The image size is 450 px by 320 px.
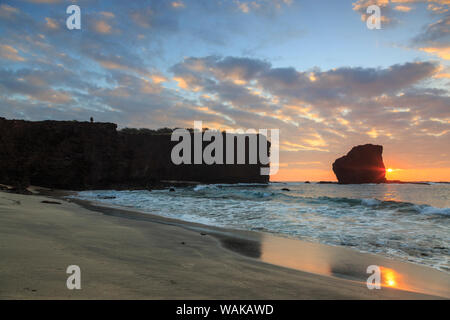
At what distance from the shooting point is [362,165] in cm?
9919

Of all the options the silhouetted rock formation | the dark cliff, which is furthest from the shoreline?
the silhouetted rock formation

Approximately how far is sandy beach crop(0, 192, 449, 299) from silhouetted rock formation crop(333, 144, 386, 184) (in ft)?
342

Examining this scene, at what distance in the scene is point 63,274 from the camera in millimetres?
2279

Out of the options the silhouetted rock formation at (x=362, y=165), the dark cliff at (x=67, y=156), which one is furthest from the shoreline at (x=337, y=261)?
the silhouetted rock formation at (x=362, y=165)

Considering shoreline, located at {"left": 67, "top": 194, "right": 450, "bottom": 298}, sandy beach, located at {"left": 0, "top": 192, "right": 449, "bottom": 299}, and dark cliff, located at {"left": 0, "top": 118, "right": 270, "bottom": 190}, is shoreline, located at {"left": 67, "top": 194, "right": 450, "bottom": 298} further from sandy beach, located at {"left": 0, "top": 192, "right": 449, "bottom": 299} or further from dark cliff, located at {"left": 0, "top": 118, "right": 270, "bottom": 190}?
dark cliff, located at {"left": 0, "top": 118, "right": 270, "bottom": 190}

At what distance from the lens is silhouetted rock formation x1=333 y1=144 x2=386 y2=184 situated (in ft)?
325

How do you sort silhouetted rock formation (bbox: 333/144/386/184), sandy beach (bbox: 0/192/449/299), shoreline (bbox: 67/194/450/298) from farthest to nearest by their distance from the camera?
silhouetted rock formation (bbox: 333/144/386/184), shoreline (bbox: 67/194/450/298), sandy beach (bbox: 0/192/449/299)

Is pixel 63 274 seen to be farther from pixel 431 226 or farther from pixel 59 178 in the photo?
pixel 59 178

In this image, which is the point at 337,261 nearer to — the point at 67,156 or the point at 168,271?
the point at 168,271

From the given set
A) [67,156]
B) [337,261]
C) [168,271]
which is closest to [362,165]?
[67,156]

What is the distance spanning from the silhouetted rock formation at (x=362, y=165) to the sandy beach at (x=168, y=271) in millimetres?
104165

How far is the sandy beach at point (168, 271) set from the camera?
6.81ft

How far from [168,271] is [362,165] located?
108306 mm

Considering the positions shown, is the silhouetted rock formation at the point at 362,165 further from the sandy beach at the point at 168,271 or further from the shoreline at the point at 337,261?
the sandy beach at the point at 168,271
